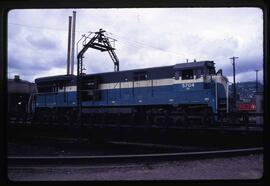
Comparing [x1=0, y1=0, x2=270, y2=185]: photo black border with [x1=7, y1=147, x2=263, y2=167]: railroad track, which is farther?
[x1=7, y1=147, x2=263, y2=167]: railroad track

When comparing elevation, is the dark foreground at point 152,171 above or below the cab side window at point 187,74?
below

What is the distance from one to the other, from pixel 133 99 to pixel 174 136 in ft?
20.0

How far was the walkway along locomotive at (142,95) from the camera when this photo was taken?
1520 centimetres

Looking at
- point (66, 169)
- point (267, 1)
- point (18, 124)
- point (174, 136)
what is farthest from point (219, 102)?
point (267, 1)

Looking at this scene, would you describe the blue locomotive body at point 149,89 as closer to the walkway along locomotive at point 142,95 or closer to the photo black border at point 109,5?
the walkway along locomotive at point 142,95

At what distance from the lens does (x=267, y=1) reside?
2.41 metres

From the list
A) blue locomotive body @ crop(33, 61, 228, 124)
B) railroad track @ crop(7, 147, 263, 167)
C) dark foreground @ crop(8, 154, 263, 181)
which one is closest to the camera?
dark foreground @ crop(8, 154, 263, 181)

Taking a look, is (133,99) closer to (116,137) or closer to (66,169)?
(116,137)

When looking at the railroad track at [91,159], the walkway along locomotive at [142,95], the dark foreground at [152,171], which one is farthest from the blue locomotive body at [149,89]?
the dark foreground at [152,171]

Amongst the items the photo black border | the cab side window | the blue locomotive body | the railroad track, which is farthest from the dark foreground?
the cab side window

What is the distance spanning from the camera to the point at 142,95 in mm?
16656

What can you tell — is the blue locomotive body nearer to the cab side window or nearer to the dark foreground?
the cab side window

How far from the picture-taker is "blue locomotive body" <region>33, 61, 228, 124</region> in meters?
15.5

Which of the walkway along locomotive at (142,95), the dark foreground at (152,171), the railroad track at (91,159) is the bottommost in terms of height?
the dark foreground at (152,171)
